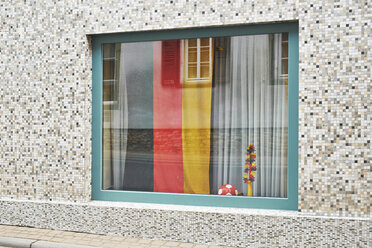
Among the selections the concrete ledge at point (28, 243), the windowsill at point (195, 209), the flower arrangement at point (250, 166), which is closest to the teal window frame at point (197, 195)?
the windowsill at point (195, 209)

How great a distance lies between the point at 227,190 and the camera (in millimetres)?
5445

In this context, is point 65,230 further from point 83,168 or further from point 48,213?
point 83,168

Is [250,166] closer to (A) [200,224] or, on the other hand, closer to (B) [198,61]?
(A) [200,224]

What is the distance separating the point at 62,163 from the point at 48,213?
0.79m

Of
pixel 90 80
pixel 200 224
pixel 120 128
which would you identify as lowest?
pixel 200 224

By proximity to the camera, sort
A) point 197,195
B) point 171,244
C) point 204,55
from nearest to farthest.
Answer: point 171,244 < point 197,195 < point 204,55

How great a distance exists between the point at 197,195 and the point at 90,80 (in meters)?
2.34

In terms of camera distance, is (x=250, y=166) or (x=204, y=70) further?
(x=204, y=70)

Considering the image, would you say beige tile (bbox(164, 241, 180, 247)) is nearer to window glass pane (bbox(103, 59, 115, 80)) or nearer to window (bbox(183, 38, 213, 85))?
window (bbox(183, 38, 213, 85))

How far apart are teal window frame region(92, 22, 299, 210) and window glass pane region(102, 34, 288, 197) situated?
126 mm

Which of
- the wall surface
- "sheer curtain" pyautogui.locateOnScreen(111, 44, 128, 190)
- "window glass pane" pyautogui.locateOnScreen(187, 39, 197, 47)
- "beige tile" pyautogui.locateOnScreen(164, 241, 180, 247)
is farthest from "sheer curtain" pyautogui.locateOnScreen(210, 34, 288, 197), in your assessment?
"sheer curtain" pyautogui.locateOnScreen(111, 44, 128, 190)

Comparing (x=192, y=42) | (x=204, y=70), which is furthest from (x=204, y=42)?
(x=204, y=70)

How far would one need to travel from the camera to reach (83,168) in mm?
5578

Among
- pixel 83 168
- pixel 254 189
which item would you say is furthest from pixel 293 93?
pixel 83 168
